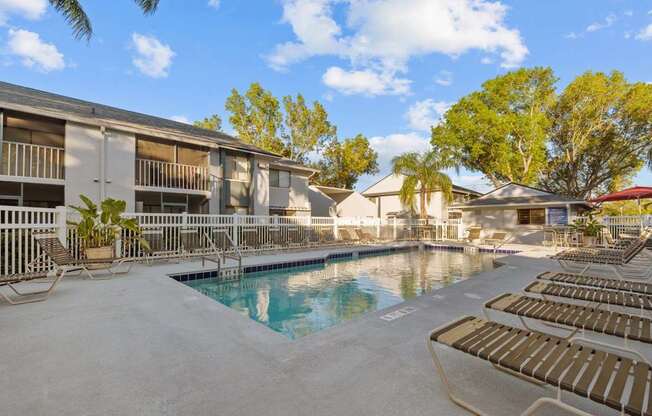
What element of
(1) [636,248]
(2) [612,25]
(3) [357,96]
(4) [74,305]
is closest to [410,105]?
(3) [357,96]

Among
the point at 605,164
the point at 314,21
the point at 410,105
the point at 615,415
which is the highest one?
the point at 314,21

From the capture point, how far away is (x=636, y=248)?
6320 mm

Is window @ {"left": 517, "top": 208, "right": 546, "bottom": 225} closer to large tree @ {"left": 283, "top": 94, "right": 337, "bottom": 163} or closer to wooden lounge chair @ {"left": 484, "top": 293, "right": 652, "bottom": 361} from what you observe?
wooden lounge chair @ {"left": 484, "top": 293, "right": 652, "bottom": 361}

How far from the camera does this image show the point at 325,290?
6.68 m

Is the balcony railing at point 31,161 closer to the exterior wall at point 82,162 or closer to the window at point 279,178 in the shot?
the exterior wall at point 82,162

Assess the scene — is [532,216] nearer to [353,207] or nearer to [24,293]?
[353,207]

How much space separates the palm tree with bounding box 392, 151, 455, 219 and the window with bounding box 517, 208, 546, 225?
4.27 metres

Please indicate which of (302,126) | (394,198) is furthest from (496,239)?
(302,126)

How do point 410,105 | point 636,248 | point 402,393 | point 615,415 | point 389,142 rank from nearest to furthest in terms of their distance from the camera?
point 615,415 → point 402,393 → point 636,248 → point 410,105 → point 389,142

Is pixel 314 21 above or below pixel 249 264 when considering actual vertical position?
above

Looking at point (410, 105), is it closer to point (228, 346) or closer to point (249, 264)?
point (249, 264)

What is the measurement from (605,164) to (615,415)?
32.6 m

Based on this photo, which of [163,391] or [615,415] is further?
[163,391]

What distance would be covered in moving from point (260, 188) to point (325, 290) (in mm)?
11524
